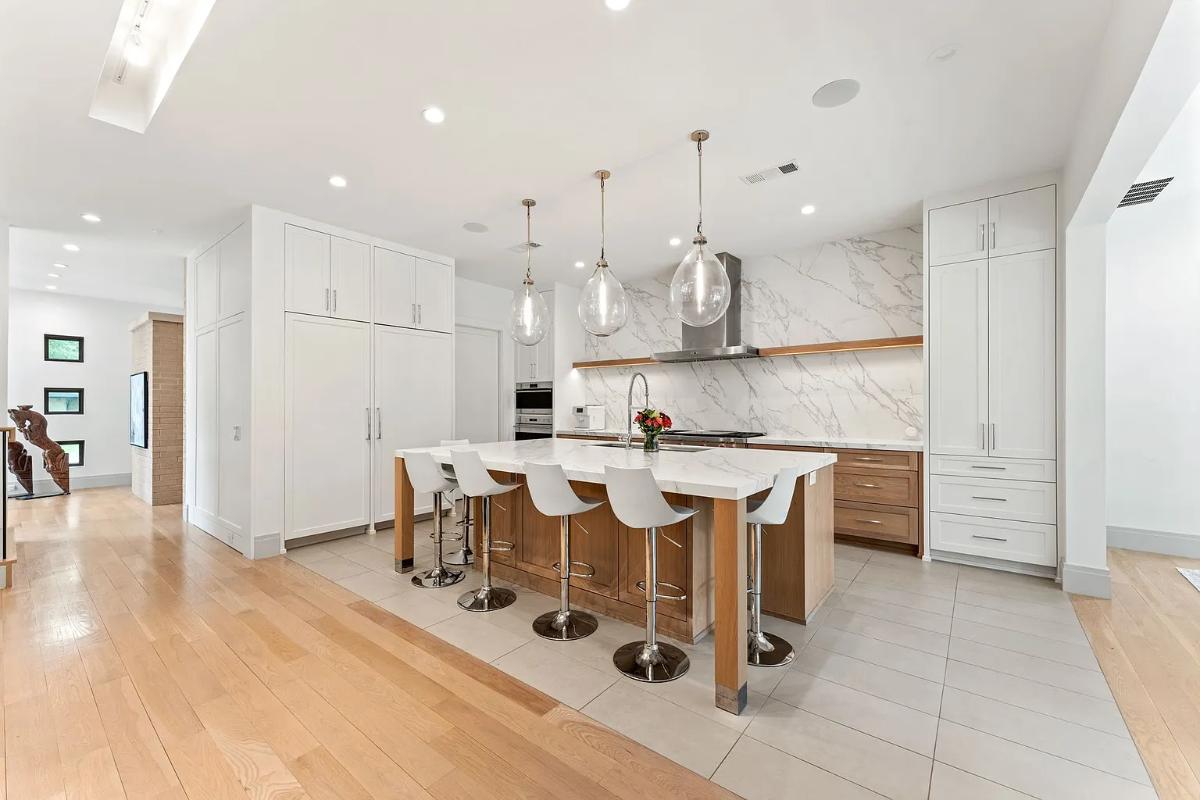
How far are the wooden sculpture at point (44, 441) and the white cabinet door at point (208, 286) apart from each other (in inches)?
131

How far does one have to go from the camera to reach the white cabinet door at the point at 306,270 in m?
3.99

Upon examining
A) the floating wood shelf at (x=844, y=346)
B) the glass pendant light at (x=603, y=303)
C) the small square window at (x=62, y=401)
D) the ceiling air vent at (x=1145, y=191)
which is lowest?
the small square window at (x=62, y=401)

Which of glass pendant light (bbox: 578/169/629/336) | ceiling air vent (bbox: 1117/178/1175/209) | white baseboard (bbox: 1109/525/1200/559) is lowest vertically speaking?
white baseboard (bbox: 1109/525/1200/559)

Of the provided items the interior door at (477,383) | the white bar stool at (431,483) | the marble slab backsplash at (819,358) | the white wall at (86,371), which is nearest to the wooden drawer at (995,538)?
the marble slab backsplash at (819,358)

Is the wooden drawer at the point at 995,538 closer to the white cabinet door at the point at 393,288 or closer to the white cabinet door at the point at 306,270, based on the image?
the white cabinet door at the point at 393,288

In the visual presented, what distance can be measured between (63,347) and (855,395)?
10.0 metres

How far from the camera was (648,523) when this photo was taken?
2.07 meters

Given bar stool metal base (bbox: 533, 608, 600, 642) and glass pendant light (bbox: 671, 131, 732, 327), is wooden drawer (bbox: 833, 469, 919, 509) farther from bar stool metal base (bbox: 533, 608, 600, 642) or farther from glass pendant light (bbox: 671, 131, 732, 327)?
bar stool metal base (bbox: 533, 608, 600, 642)

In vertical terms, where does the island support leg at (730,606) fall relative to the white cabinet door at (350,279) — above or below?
below

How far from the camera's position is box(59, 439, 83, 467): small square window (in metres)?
6.94

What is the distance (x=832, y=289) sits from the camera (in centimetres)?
471

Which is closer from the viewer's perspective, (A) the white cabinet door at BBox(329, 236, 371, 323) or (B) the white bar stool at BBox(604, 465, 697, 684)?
(B) the white bar stool at BBox(604, 465, 697, 684)

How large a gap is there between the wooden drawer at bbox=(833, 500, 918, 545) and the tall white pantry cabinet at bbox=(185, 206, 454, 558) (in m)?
3.69

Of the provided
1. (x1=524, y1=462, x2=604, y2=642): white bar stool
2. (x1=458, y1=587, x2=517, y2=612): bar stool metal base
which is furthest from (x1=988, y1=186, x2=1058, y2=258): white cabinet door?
(x1=458, y1=587, x2=517, y2=612): bar stool metal base
